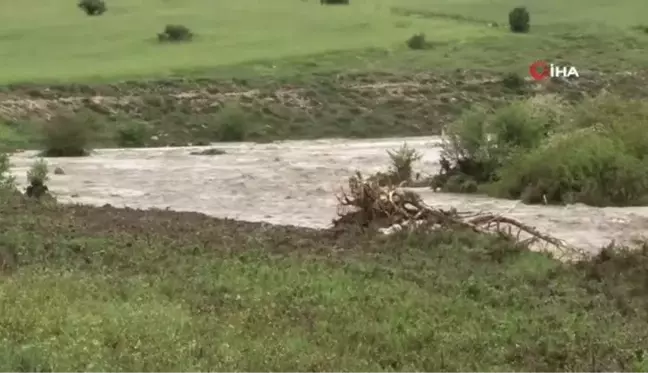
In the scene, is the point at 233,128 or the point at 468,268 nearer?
the point at 468,268

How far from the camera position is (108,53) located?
2339 inches

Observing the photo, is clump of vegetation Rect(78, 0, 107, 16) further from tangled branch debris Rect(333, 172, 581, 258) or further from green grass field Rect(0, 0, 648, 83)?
tangled branch debris Rect(333, 172, 581, 258)

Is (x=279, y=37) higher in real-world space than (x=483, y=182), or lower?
higher

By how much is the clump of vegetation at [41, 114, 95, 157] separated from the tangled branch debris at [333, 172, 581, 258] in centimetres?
2308

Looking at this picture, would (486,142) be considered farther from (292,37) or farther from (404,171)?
(292,37)

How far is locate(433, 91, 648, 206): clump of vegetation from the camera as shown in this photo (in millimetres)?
28984

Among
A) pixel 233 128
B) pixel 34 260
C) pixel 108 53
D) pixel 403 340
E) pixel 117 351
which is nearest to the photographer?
pixel 117 351

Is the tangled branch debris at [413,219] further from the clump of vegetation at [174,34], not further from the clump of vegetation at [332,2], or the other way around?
the clump of vegetation at [332,2]

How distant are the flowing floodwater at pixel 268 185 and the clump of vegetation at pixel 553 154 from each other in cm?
74

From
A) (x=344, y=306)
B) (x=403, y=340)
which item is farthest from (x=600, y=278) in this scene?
(x=403, y=340)

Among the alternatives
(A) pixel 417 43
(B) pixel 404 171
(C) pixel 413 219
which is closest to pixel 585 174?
(B) pixel 404 171

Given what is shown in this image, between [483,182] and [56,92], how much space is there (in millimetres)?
24988

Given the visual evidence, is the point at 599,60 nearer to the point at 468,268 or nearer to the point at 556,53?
the point at 556,53

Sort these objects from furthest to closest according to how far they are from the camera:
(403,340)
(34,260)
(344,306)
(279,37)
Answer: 1. (279,37)
2. (34,260)
3. (344,306)
4. (403,340)
